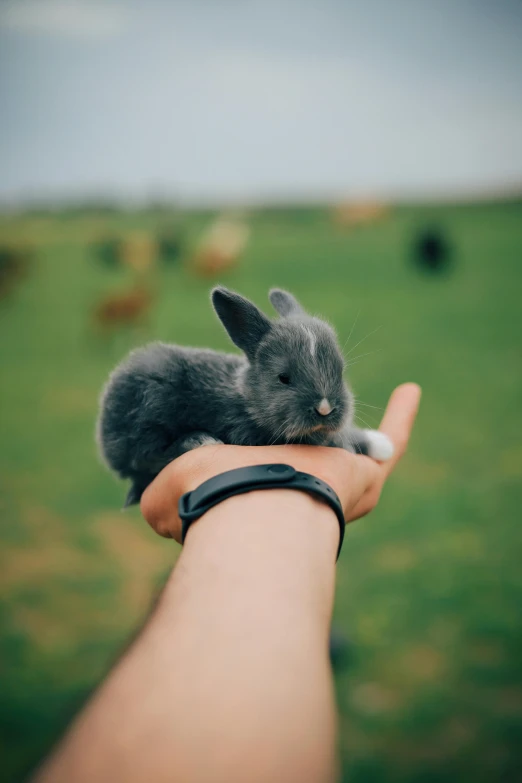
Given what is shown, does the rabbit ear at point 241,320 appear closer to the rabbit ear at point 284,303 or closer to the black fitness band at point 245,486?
the rabbit ear at point 284,303

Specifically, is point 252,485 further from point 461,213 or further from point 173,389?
point 461,213

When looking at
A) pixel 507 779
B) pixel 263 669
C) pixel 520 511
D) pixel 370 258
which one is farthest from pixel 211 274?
pixel 263 669

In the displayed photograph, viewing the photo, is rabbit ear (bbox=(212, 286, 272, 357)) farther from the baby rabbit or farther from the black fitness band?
the black fitness band

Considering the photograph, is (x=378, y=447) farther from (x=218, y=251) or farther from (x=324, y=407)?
(x=218, y=251)

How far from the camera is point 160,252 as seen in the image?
5.59m

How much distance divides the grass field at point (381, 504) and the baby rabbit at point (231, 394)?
358mm

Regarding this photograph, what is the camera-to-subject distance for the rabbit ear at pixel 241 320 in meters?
1.25

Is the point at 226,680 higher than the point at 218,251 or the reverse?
the reverse

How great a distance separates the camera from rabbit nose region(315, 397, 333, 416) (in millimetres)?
1176

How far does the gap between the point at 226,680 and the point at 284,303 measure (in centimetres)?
91

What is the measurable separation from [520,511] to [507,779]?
1746 mm

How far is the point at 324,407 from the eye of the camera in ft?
3.86

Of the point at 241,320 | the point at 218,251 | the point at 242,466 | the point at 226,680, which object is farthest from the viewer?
Answer: the point at 218,251

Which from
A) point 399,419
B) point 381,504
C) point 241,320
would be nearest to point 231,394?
point 241,320
